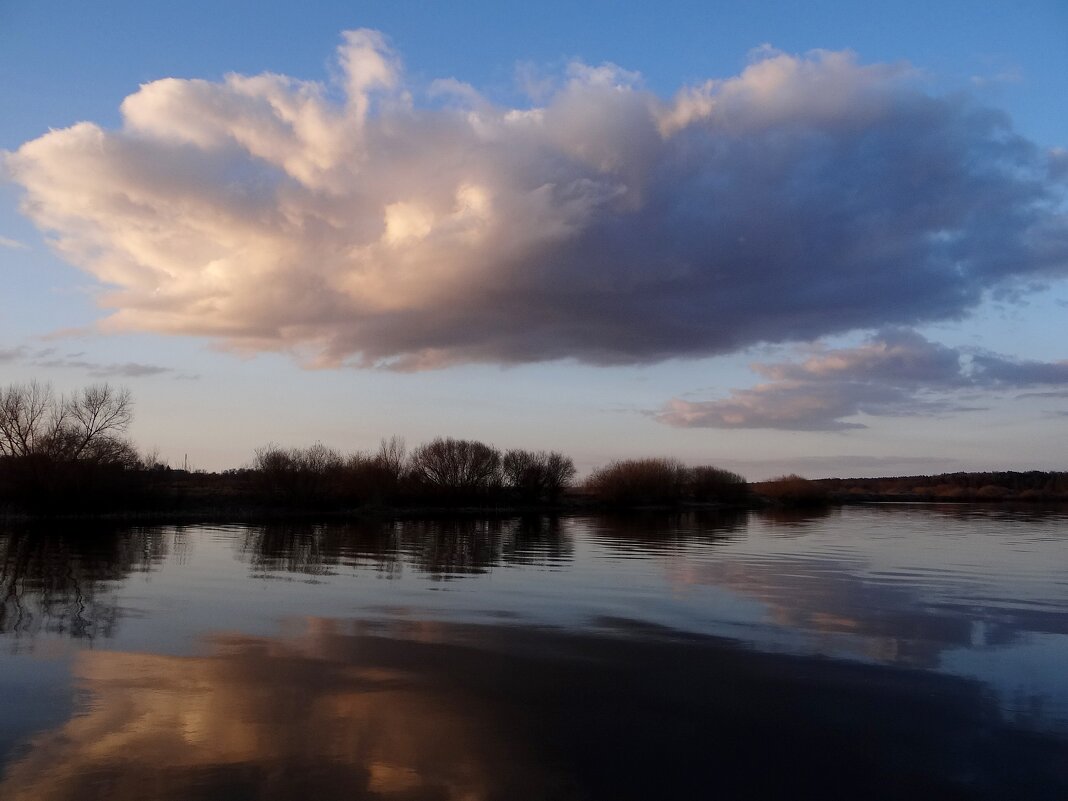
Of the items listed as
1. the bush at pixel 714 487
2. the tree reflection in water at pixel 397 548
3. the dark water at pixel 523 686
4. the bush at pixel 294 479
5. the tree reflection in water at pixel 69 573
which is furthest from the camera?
the bush at pixel 714 487

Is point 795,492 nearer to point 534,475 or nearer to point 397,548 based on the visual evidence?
point 534,475

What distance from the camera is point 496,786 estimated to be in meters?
6.74

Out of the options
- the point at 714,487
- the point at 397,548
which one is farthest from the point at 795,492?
the point at 397,548

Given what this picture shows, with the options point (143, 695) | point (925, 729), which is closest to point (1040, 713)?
point (925, 729)

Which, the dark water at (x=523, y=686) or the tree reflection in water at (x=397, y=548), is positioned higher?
the dark water at (x=523, y=686)

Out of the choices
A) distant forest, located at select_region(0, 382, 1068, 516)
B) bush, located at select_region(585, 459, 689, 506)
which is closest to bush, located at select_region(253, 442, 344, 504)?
distant forest, located at select_region(0, 382, 1068, 516)

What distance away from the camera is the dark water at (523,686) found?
6.98 m

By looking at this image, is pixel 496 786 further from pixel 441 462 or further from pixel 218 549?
pixel 441 462

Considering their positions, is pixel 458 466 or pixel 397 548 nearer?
pixel 397 548

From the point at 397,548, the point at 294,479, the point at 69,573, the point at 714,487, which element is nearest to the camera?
the point at 69,573

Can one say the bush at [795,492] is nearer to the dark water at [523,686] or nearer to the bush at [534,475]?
the bush at [534,475]

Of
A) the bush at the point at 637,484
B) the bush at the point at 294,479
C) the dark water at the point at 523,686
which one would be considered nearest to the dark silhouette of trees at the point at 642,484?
the bush at the point at 637,484

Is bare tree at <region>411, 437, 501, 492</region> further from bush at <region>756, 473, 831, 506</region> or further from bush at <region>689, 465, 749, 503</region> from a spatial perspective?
bush at <region>756, 473, 831, 506</region>

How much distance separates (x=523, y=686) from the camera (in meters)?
9.95
